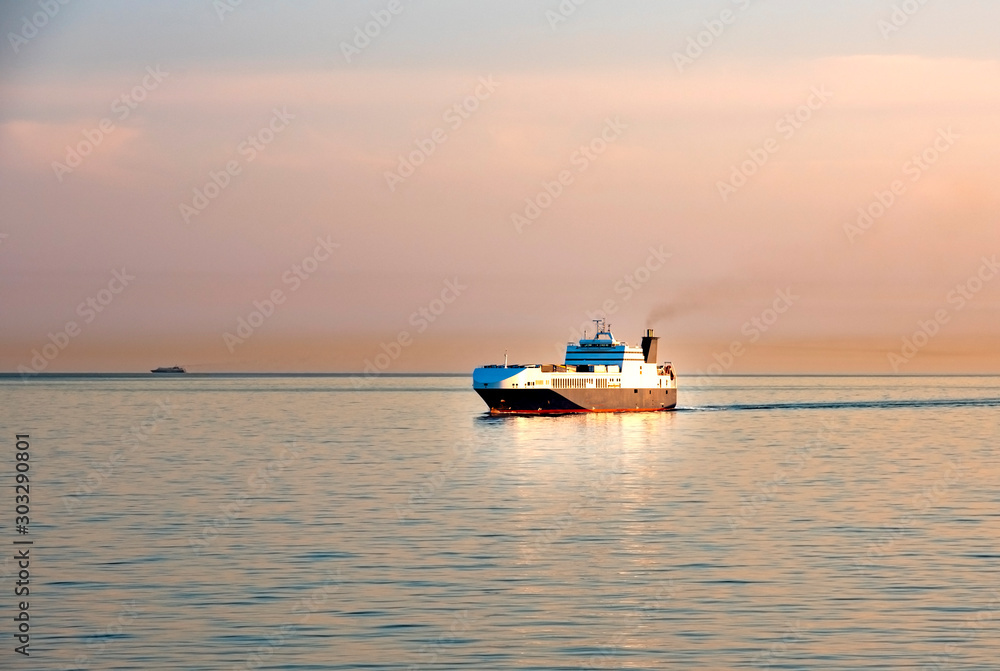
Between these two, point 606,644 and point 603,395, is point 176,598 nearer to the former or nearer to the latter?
point 606,644

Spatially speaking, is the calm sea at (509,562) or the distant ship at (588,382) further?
the distant ship at (588,382)

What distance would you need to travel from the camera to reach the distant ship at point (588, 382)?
113 meters

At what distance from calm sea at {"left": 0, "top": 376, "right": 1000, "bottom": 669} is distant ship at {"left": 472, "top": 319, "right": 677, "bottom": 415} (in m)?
45.7

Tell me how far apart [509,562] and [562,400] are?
85.1 m

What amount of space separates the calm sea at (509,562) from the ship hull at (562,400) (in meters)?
46.0

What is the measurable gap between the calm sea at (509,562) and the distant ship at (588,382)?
45.7 meters

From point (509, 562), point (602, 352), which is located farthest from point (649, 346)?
point (509, 562)

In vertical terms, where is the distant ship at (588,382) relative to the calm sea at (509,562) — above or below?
above

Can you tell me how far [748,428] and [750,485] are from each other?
1987 inches

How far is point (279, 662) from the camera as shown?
21.6 meters

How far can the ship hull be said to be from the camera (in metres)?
114

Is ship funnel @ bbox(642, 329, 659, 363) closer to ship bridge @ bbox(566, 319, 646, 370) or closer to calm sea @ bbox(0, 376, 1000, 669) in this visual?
ship bridge @ bbox(566, 319, 646, 370)

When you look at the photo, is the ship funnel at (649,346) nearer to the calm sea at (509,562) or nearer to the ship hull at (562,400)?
the ship hull at (562,400)

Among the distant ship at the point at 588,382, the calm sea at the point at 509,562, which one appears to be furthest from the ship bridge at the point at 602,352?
the calm sea at the point at 509,562
